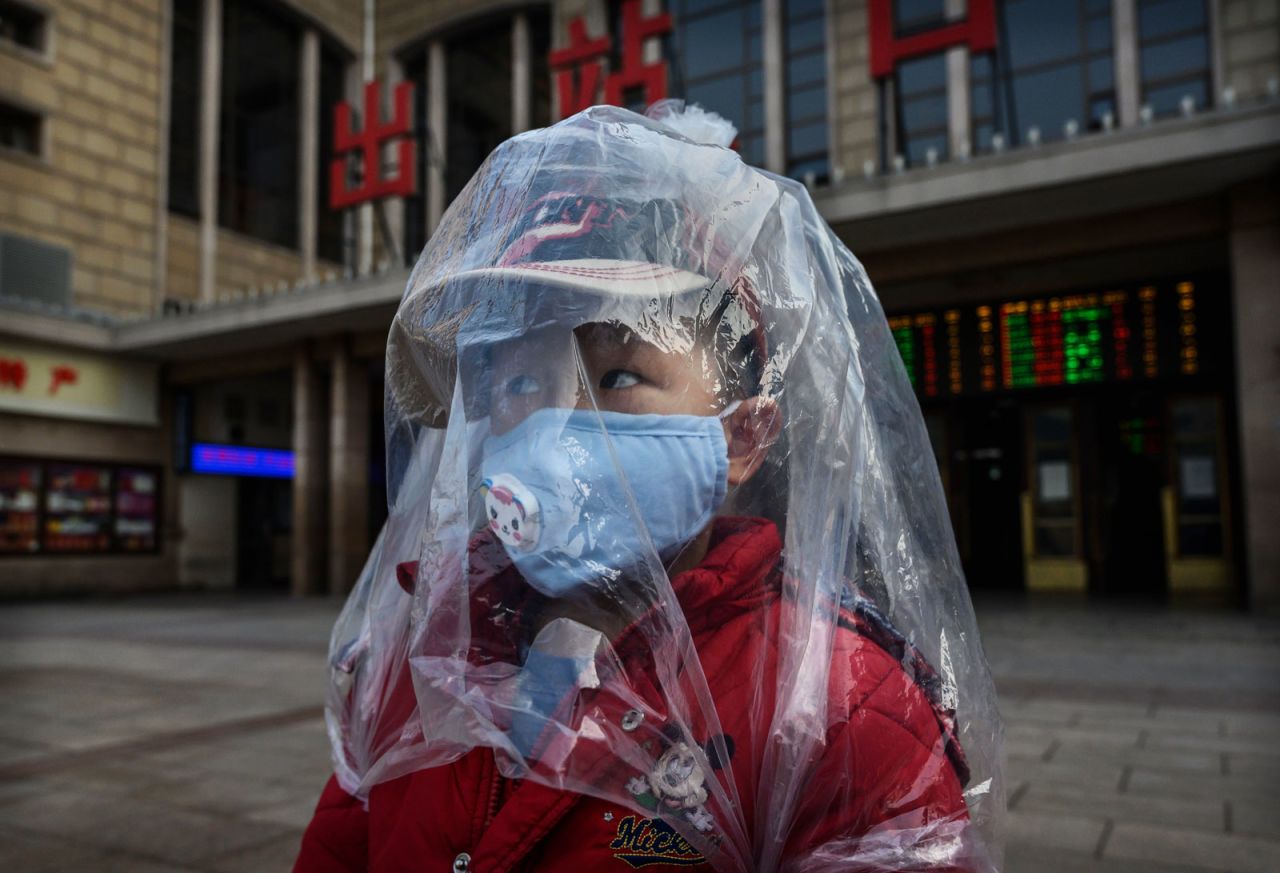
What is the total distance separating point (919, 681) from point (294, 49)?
956 inches

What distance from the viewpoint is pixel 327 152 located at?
22938mm

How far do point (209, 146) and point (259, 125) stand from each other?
5.69 ft

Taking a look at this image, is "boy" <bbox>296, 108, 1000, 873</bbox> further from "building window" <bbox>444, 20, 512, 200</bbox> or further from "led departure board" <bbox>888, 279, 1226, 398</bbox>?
"building window" <bbox>444, 20, 512, 200</bbox>

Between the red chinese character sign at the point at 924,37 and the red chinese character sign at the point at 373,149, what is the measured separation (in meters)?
6.97

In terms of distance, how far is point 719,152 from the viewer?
1.24m

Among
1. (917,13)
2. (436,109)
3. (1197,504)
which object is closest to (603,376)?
(1197,504)

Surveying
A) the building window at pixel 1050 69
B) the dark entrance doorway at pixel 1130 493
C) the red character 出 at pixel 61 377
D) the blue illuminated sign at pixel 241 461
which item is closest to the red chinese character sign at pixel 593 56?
the building window at pixel 1050 69

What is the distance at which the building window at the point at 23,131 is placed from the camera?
55.0ft

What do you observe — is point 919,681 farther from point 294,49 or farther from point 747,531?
point 294,49

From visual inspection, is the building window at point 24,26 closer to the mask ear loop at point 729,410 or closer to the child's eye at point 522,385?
the child's eye at point 522,385

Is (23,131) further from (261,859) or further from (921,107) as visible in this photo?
(261,859)

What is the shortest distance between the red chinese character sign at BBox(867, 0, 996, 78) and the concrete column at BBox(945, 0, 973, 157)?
2.74 metres

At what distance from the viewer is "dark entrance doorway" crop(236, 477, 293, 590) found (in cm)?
1955

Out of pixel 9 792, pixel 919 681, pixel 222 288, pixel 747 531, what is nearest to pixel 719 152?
pixel 747 531
